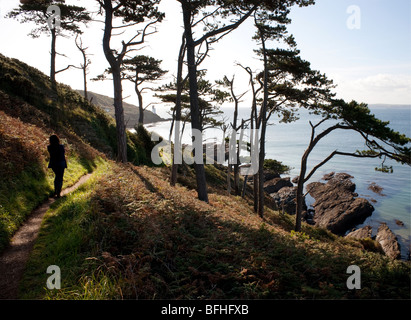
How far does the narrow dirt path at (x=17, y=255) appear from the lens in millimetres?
4062

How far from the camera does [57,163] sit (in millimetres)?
7973

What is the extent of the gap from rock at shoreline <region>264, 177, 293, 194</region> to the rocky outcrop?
22.5 feet

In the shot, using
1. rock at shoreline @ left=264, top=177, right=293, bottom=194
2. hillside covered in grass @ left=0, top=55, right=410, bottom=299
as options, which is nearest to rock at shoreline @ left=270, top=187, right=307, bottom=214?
rock at shoreline @ left=264, top=177, right=293, bottom=194

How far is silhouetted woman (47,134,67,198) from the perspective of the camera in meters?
7.93

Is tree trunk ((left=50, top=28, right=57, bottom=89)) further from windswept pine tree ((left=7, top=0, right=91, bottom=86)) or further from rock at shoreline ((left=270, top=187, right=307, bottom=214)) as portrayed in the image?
rock at shoreline ((left=270, top=187, right=307, bottom=214))

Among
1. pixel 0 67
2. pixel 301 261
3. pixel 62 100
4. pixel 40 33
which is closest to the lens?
pixel 301 261

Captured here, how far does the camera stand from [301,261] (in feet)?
17.3

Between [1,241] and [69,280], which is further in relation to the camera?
[1,241]

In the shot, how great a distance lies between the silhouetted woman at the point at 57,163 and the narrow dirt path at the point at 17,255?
124cm

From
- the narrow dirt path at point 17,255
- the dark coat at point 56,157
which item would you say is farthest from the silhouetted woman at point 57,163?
the narrow dirt path at point 17,255

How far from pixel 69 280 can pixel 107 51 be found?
37.5 feet
